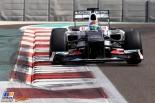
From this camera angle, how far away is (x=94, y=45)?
13.5 metres

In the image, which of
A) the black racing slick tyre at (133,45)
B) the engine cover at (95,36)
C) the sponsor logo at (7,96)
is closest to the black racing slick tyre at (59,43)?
the engine cover at (95,36)

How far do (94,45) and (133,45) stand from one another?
3.68 ft

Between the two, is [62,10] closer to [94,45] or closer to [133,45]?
[133,45]

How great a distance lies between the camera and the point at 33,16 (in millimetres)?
36062

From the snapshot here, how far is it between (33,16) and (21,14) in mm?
775

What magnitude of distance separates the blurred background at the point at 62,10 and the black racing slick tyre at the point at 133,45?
71.1ft

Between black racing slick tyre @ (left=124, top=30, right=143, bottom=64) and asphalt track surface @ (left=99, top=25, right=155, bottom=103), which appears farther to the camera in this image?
black racing slick tyre @ (left=124, top=30, right=143, bottom=64)

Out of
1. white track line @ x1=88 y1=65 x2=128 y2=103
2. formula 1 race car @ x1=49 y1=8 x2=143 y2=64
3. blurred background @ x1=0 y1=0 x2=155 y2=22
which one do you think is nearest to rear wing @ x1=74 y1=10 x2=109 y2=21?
formula 1 race car @ x1=49 y1=8 x2=143 y2=64

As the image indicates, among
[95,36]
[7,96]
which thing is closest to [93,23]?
[95,36]

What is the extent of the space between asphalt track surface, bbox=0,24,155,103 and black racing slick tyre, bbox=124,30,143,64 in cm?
19

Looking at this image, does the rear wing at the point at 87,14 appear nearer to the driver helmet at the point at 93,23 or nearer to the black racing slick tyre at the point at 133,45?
the driver helmet at the point at 93,23

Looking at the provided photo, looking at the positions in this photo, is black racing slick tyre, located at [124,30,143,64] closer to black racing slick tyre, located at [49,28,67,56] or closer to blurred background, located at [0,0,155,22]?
black racing slick tyre, located at [49,28,67,56]

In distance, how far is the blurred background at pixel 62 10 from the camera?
3597cm

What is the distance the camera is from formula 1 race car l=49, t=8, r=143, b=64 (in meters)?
13.6
